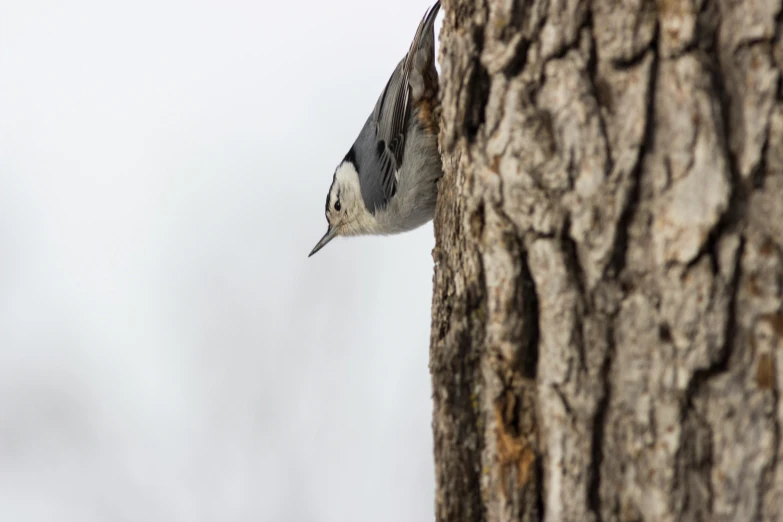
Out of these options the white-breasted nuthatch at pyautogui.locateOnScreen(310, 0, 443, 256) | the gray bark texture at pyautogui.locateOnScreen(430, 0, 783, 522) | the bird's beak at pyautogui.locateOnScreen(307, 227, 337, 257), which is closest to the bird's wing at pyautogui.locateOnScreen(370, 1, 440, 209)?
the white-breasted nuthatch at pyautogui.locateOnScreen(310, 0, 443, 256)

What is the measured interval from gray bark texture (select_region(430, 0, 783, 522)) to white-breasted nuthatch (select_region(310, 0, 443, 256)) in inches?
41.2

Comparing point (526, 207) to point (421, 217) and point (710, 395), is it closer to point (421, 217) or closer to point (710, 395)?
point (710, 395)

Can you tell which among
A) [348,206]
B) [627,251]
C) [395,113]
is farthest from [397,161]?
[627,251]

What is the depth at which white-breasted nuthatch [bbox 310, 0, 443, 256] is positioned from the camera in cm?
209

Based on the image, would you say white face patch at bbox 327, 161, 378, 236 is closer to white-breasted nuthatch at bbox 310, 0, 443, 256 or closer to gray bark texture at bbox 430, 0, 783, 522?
white-breasted nuthatch at bbox 310, 0, 443, 256

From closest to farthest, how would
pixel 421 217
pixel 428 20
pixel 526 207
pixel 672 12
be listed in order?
pixel 672 12 < pixel 526 207 < pixel 428 20 < pixel 421 217

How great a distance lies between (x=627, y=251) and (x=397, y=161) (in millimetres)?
1444

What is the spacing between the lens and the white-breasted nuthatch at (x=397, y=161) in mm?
2092

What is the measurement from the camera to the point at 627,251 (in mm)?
876

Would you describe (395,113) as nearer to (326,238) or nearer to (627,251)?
(326,238)

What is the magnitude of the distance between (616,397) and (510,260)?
213mm

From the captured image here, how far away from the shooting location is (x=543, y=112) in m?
0.93

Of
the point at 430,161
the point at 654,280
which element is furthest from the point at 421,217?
the point at 654,280

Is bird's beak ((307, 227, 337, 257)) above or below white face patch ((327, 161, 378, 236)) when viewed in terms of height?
below
